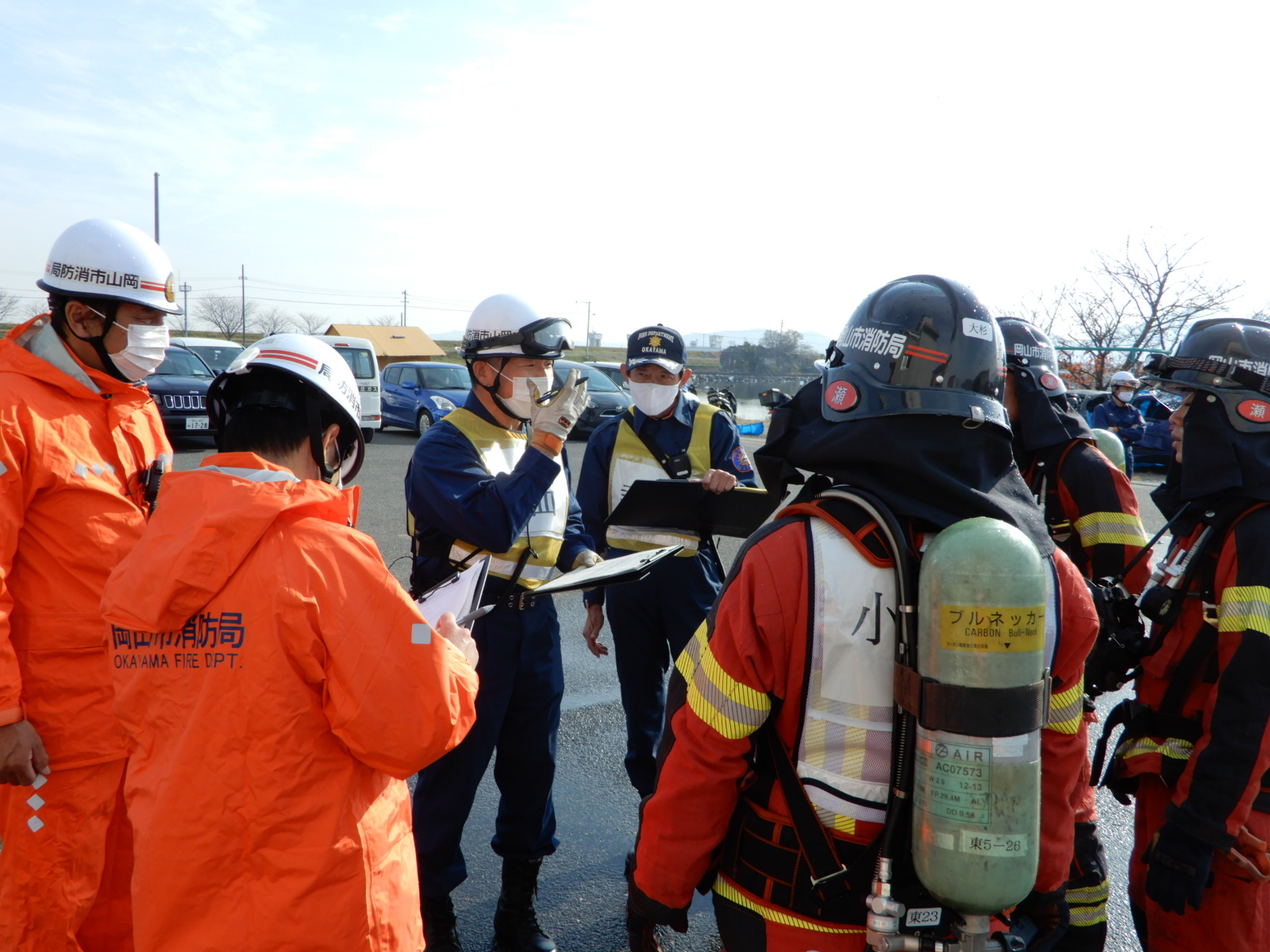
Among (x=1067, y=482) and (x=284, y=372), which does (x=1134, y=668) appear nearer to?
(x=1067, y=482)

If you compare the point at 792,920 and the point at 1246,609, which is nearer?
the point at 792,920

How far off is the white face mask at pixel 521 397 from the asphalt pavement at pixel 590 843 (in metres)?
0.85

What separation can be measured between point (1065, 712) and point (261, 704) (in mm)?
1537

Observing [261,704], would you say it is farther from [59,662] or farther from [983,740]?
[983,740]

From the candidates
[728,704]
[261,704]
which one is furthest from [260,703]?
[728,704]

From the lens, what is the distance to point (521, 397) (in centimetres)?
307

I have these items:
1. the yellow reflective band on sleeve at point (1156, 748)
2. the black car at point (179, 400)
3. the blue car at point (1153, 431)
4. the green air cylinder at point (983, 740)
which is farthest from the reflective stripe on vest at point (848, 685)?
the blue car at point (1153, 431)

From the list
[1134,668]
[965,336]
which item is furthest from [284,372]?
[1134,668]

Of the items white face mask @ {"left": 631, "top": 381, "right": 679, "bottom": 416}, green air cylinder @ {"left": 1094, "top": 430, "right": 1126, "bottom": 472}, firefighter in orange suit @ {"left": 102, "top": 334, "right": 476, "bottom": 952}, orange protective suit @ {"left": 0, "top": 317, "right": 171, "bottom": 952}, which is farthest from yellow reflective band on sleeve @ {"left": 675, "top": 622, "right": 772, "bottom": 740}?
green air cylinder @ {"left": 1094, "top": 430, "right": 1126, "bottom": 472}

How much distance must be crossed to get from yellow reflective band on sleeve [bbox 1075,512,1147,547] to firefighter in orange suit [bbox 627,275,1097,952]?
1475 millimetres

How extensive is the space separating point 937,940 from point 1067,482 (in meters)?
2.09

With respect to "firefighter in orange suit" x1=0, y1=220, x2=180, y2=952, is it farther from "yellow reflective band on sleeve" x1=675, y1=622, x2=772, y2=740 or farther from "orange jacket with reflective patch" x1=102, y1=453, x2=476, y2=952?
"yellow reflective band on sleeve" x1=675, y1=622, x2=772, y2=740

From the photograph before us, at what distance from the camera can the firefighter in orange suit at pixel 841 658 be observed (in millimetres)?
1497

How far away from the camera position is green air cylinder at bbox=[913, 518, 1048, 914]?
1.31 meters
